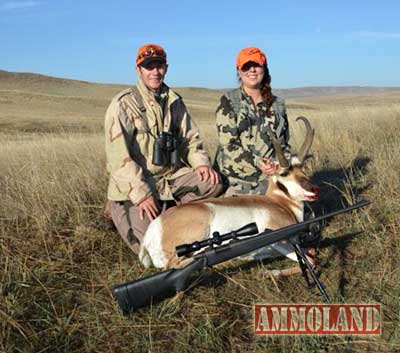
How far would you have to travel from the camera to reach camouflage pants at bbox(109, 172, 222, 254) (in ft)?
13.4

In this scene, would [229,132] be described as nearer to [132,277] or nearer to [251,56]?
[251,56]

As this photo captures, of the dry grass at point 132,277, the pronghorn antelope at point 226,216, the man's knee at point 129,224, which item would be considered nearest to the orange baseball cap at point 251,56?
the pronghorn antelope at point 226,216

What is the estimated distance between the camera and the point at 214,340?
8.95ft

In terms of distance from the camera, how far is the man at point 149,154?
413 cm

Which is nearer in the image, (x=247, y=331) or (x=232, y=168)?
(x=247, y=331)

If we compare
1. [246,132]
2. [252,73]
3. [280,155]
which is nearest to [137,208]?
[280,155]

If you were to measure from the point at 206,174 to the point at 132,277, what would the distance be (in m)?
1.59

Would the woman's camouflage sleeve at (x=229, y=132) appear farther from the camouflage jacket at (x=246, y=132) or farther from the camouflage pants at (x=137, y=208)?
the camouflage pants at (x=137, y=208)

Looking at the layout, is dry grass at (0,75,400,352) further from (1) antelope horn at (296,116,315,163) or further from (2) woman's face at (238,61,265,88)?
(2) woman's face at (238,61,265,88)

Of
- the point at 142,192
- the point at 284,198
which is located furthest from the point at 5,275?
the point at 284,198

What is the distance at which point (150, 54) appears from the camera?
14.1 ft

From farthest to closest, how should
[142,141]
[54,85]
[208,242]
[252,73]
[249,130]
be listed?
[54,85], [249,130], [252,73], [142,141], [208,242]

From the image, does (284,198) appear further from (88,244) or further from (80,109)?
(80,109)

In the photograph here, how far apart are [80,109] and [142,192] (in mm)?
39281
